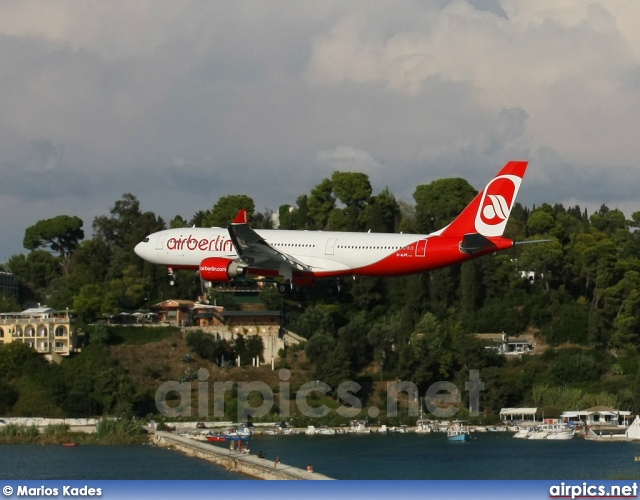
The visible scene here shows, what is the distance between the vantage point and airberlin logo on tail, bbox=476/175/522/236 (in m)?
90.6

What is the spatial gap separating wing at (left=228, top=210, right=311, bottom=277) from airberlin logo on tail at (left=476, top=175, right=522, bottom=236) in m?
11.9

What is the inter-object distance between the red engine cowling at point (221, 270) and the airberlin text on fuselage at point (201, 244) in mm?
2372

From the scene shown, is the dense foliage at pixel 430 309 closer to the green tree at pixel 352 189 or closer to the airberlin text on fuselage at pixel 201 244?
the green tree at pixel 352 189

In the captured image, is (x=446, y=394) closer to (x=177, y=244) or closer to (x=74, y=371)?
(x=74, y=371)

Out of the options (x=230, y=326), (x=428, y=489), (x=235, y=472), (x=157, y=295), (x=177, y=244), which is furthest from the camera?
(x=157, y=295)

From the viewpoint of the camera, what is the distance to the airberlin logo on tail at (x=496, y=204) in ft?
297

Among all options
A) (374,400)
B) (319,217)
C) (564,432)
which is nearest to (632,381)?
(564,432)

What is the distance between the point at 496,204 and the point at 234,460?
30.5 m

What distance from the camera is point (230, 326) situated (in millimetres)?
164875

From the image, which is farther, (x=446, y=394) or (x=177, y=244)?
(x=446, y=394)

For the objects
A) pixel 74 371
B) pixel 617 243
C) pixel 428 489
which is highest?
pixel 617 243

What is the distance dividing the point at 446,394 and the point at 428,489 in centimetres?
5885

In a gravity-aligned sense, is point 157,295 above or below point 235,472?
above

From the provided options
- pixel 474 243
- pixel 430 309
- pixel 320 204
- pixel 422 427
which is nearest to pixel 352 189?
pixel 320 204
